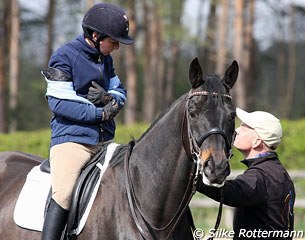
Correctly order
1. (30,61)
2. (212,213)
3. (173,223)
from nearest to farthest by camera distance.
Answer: (173,223)
(212,213)
(30,61)

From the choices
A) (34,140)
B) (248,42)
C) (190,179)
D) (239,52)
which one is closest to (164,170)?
(190,179)

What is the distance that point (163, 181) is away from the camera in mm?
4887

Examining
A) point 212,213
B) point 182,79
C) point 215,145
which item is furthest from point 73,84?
point 182,79

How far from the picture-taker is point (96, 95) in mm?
5152

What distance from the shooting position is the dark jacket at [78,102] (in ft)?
16.6

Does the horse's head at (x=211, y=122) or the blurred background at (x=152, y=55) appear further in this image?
the blurred background at (x=152, y=55)

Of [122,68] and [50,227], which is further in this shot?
[122,68]

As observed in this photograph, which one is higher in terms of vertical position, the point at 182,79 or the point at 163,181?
the point at 163,181

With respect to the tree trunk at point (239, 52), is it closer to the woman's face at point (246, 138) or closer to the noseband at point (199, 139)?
the woman's face at point (246, 138)

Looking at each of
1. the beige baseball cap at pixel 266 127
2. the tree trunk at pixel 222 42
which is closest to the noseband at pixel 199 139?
the beige baseball cap at pixel 266 127

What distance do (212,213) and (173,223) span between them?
879cm

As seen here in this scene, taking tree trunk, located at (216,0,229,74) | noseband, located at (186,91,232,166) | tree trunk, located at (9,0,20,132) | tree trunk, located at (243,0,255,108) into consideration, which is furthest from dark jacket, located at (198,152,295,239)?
tree trunk, located at (9,0,20,132)

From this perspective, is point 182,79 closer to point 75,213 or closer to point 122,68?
point 122,68

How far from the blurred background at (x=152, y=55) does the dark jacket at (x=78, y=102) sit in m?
7.02
